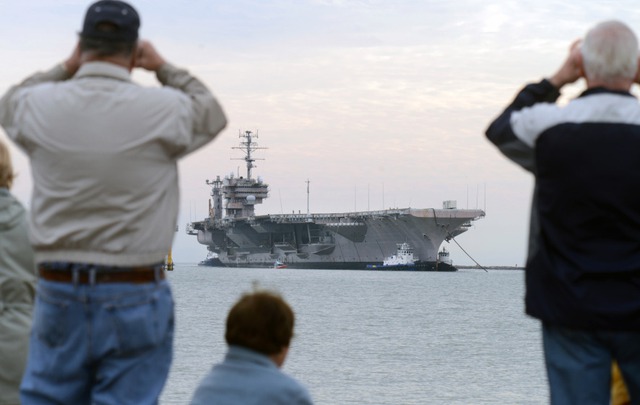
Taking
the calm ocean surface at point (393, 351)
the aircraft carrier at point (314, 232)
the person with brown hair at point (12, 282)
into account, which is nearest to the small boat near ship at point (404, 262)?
the aircraft carrier at point (314, 232)

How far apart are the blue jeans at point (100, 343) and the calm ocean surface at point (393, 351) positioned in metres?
6.30

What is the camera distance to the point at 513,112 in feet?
8.44

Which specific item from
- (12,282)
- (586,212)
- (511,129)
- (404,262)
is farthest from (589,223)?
(404,262)

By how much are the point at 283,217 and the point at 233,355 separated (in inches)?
3414

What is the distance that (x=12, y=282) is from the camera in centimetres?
300

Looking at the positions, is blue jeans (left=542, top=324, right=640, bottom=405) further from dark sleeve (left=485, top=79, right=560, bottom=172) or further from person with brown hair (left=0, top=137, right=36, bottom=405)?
person with brown hair (left=0, top=137, right=36, bottom=405)

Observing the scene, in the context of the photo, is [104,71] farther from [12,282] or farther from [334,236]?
[334,236]

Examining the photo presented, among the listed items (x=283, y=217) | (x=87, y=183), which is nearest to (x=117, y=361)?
(x=87, y=183)

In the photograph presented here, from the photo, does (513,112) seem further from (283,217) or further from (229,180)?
(229,180)

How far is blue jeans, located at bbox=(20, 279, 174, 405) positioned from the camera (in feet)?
7.66

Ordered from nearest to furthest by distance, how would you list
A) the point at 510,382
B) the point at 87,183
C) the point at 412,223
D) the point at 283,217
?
1. the point at 87,183
2. the point at 510,382
3. the point at 412,223
4. the point at 283,217

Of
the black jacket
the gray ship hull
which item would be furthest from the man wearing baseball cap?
the gray ship hull

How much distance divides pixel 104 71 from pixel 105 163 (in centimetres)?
25

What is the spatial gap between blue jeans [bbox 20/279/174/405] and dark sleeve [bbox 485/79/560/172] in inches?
36.0
